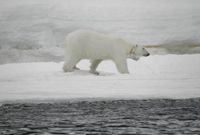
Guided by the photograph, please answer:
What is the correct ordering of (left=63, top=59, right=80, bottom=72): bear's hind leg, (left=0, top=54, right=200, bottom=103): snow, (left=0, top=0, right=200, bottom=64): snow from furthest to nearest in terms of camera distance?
(left=0, top=0, right=200, bottom=64): snow, (left=63, top=59, right=80, bottom=72): bear's hind leg, (left=0, top=54, right=200, bottom=103): snow

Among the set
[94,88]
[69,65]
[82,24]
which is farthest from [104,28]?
[94,88]

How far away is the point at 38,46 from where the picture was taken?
9.75 m

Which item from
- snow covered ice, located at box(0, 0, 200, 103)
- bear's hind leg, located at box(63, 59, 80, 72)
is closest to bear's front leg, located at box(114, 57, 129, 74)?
snow covered ice, located at box(0, 0, 200, 103)

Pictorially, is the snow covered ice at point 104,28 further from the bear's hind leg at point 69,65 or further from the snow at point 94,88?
the snow at point 94,88

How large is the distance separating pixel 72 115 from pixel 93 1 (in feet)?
27.8

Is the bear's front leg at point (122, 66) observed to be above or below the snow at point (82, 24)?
below

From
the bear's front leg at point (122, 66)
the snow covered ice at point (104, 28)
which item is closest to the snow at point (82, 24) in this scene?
the snow covered ice at point (104, 28)

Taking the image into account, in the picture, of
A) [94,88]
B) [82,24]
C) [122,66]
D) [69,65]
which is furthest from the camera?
[82,24]

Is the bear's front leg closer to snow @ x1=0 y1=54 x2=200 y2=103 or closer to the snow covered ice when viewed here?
the snow covered ice

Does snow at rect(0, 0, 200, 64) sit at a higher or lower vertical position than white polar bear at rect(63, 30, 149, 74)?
higher

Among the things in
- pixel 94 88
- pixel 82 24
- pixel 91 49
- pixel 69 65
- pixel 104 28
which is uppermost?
pixel 82 24

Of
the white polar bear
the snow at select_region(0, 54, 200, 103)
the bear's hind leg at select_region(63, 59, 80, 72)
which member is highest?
the white polar bear

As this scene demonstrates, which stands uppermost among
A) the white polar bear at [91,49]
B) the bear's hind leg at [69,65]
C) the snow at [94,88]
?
the white polar bear at [91,49]

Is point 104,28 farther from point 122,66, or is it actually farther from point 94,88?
point 94,88
